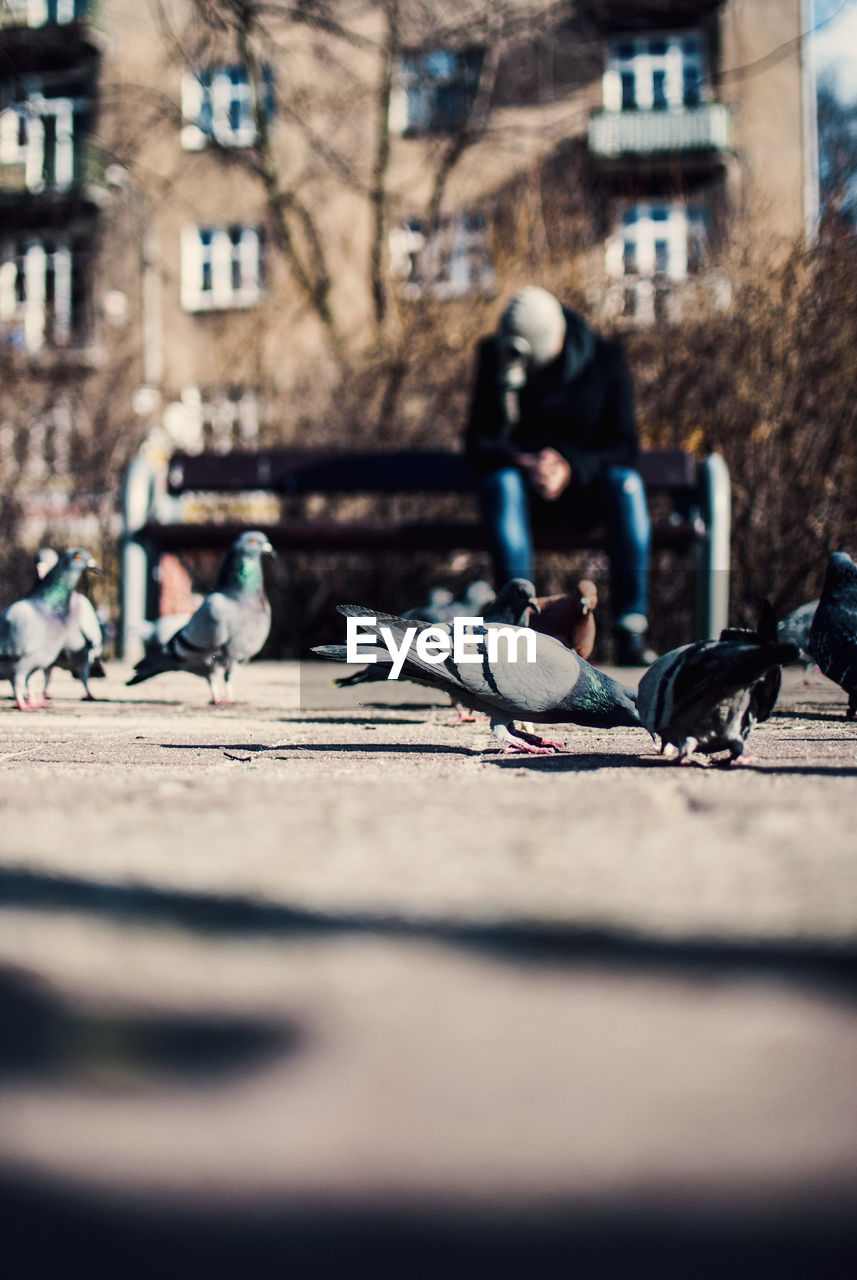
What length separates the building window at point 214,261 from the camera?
17.4m

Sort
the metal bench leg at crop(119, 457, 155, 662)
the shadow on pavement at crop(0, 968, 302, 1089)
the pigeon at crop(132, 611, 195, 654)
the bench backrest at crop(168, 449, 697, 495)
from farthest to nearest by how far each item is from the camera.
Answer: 1. the bench backrest at crop(168, 449, 697, 495)
2. the metal bench leg at crop(119, 457, 155, 662)
3. the pigeon at crop(132, 611, 195, 654)
4. the shadow on pavement at crop(0, 968, 302, 1089)

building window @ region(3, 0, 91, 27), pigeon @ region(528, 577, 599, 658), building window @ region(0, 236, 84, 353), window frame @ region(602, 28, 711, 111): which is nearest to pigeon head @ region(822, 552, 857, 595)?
pigeon @ region(528, 577, 599, 658)

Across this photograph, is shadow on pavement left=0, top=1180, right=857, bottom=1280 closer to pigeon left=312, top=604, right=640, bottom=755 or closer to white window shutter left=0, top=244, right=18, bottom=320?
pigeon left=312, top=604, right=640, bottom=755

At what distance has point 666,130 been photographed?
53.7 feet

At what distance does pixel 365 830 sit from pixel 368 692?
2.13 meters

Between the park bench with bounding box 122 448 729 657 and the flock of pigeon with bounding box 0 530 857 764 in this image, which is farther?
the park bench with bounding box 122 448 729 657

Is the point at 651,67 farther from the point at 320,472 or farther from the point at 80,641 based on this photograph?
the point at 80,641

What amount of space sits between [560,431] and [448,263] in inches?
178

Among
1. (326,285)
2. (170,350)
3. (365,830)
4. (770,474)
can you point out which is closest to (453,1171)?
(365,830)

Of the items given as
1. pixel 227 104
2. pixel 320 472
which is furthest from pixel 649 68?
pixel 320 472

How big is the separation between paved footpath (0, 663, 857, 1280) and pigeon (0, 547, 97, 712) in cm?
184

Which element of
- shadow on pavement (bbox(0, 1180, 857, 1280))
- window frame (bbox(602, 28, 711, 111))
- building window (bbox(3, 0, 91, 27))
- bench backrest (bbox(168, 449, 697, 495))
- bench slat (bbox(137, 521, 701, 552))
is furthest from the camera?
building window (bbox(3, 0, 91, 27))

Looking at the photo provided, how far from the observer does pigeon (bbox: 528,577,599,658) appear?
2543 mm

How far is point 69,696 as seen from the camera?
12.7 feet
